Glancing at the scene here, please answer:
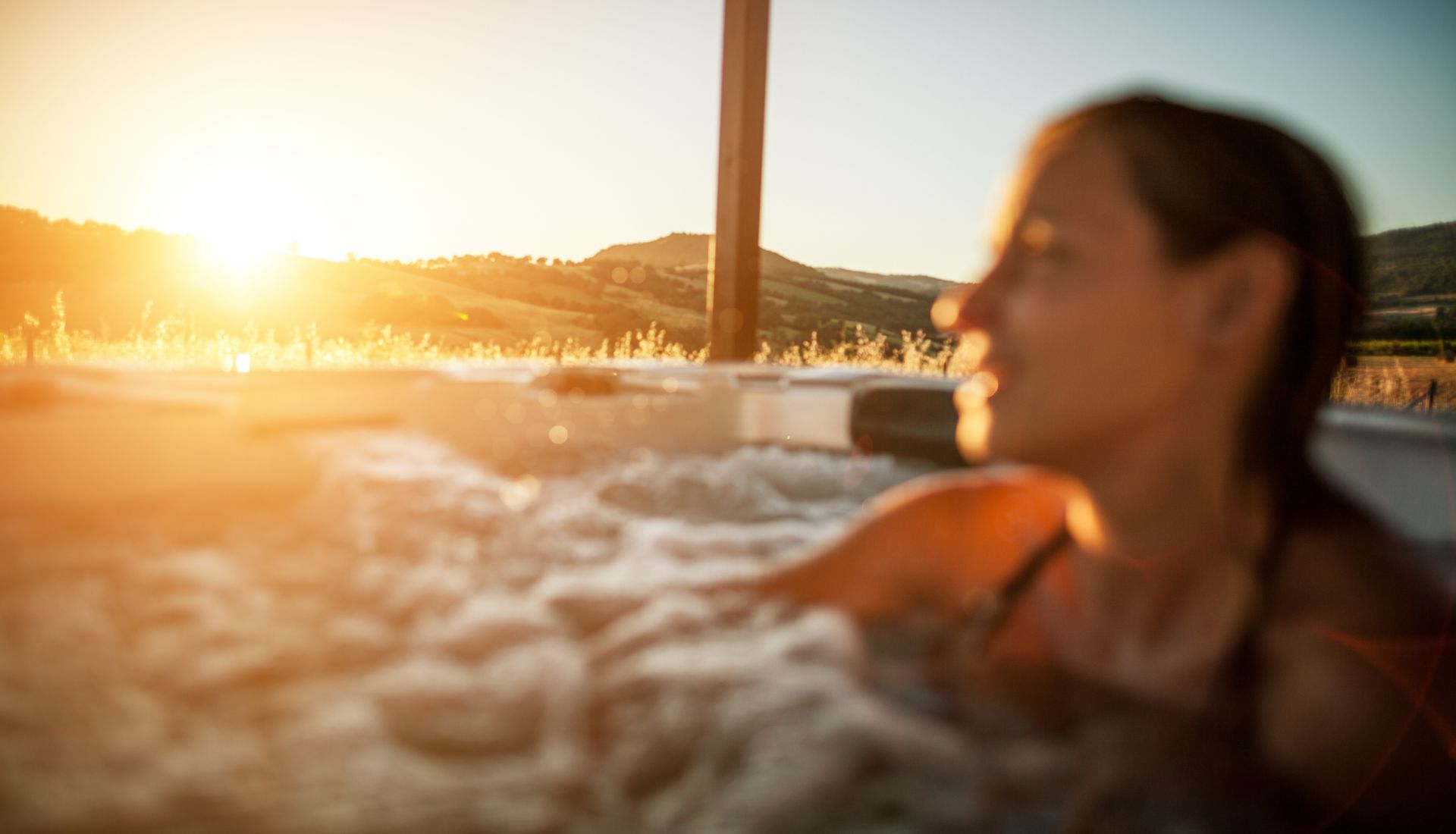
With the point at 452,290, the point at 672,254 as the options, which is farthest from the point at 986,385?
the point at 672,254

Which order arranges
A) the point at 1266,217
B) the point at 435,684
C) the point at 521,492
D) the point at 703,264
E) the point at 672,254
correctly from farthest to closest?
the point at 672,254
the point at 703,264
the point at 521,492
the point at 435,684
the point at 1266,217

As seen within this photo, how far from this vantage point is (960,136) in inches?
211

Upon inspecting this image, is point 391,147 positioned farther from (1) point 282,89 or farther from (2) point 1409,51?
(2) point 1409,51

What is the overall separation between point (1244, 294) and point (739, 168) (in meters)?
2.68

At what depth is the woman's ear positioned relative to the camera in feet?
3.05

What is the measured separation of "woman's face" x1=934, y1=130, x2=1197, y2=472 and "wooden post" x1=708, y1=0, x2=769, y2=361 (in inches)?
95.6

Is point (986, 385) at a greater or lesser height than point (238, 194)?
lesser

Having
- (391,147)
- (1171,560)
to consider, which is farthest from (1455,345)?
(1171,560)

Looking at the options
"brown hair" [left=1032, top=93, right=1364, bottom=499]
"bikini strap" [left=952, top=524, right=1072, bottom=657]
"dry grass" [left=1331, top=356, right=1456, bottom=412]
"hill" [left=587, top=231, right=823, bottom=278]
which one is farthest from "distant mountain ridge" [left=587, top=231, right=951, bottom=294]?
"brown hair" [left=1032, top=93, right=1364, bottom=499]

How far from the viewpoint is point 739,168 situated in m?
3.46

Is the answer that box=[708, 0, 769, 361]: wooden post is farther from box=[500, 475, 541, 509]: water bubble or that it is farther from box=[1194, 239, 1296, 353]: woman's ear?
box=[1194, 239, 1296, 353]: woman's ear

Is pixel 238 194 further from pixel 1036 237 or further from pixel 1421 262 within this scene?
pixel 1421 262

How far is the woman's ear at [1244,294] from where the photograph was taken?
93cm

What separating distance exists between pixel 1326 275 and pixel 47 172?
11.9m
